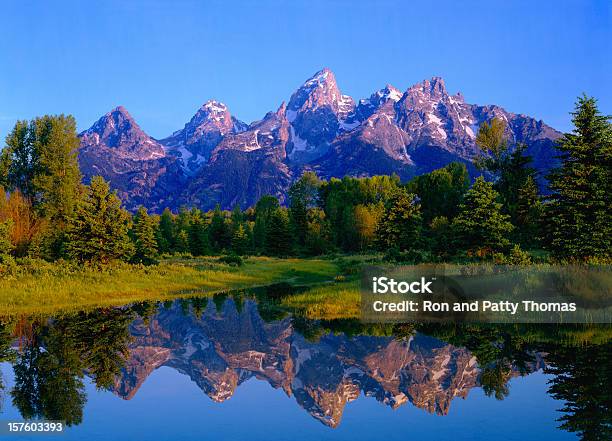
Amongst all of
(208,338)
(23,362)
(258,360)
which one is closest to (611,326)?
(258,360)

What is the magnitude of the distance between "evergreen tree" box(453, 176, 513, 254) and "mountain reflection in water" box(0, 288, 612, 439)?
23.6m

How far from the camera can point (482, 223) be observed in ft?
155

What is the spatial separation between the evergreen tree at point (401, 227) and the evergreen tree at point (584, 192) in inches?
1087

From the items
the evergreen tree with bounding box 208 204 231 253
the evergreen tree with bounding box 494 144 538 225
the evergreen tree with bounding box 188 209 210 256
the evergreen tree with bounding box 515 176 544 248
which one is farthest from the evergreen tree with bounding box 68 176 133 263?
the evergreen tree with bounding box 208 204 231 253

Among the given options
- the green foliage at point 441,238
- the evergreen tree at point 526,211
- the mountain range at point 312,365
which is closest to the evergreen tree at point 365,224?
the green foliage at point 441,238

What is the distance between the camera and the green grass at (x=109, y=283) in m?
32.0

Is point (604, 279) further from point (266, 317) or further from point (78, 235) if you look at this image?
point (78, 235)

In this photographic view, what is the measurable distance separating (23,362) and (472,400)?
53.3 feet

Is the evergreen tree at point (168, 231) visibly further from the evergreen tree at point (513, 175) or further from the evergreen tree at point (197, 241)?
the evergreen tree at point (513, 175)

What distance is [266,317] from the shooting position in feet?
101

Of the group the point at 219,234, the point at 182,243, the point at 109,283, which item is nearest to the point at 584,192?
the point at 109,283

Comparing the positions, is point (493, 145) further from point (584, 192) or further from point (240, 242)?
point (240, 242)

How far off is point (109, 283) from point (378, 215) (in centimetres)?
6266

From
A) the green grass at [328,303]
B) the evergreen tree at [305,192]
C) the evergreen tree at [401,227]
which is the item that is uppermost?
the evergreen tree at [305,192]
